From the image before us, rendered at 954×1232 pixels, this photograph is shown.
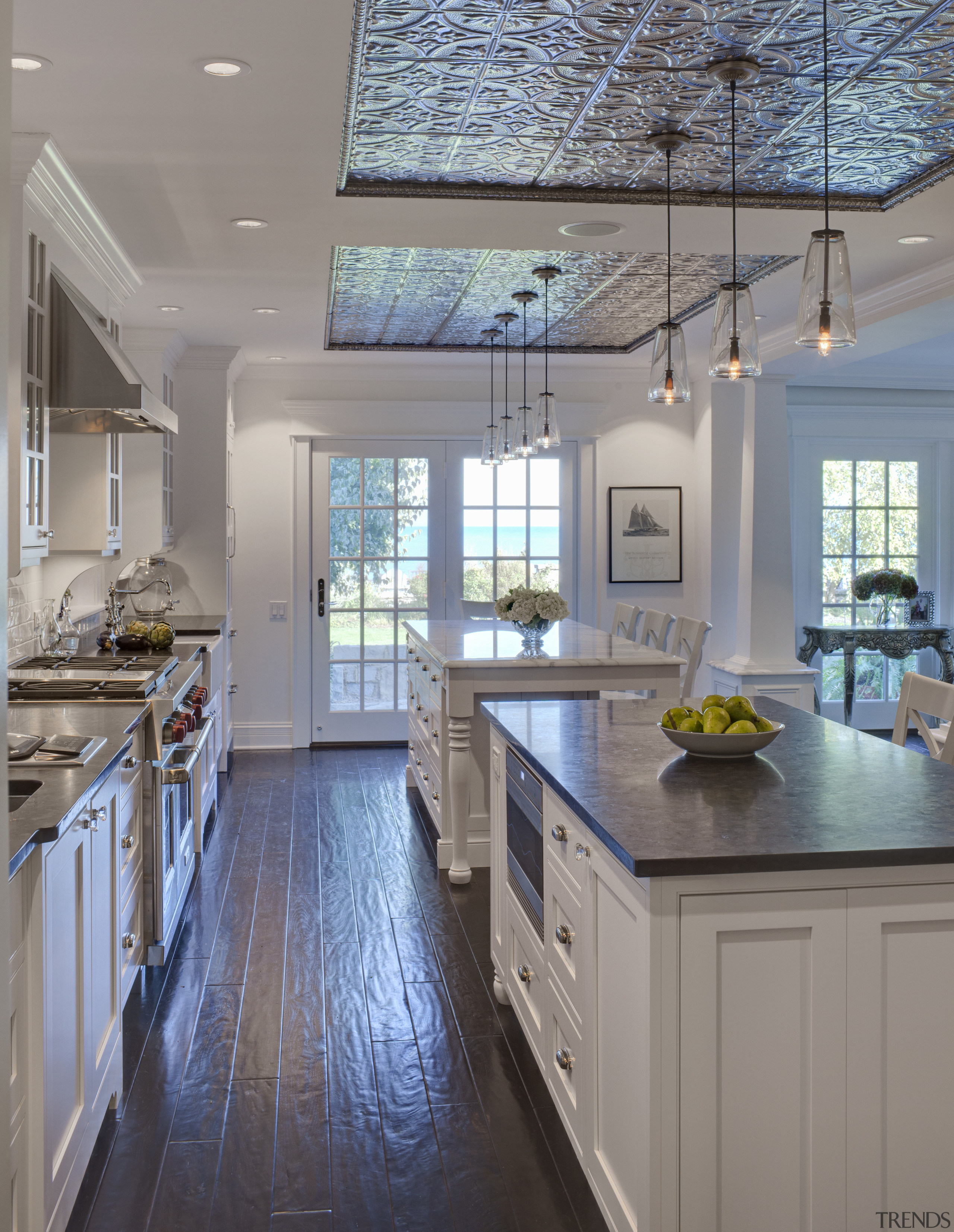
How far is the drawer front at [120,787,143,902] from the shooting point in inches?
111

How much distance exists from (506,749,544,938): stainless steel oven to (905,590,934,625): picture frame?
5.53 m

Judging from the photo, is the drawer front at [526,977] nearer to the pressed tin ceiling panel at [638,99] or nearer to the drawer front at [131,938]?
the drawer front at [131,938]

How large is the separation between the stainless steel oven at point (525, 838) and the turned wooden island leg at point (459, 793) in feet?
4.40

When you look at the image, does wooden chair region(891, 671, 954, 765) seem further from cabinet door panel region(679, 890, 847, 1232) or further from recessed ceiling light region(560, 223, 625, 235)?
recessed ceiling light region(560, 223, 625, 235)

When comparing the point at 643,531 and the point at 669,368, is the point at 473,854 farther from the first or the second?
the point at 643,531

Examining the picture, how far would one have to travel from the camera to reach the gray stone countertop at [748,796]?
5.47ft

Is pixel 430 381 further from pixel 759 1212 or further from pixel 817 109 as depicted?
pixel 759 1212

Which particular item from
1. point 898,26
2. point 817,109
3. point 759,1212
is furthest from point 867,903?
point 817,109

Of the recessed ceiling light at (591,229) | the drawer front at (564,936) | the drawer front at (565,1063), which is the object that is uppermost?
the recessed ceiling light at (591,229)

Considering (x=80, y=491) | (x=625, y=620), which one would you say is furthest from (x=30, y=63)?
(x=625, y=620)

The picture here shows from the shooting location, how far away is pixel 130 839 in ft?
9.70

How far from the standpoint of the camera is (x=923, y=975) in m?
1.70

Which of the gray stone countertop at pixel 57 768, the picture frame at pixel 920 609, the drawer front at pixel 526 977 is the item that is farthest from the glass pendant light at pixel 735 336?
the picture frame at pixel 920 609

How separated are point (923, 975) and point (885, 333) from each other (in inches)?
171
